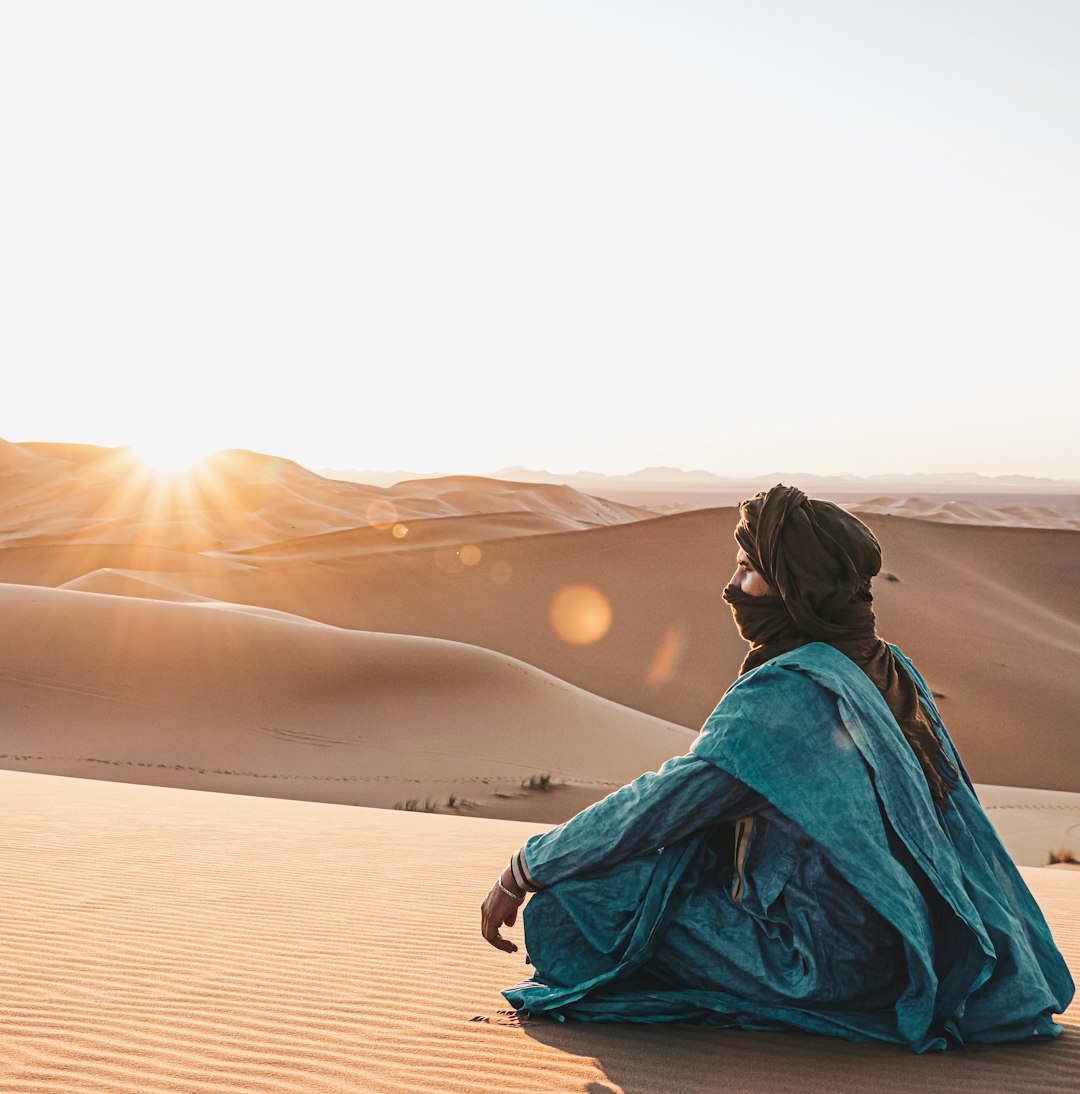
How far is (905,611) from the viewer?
31.3 meters

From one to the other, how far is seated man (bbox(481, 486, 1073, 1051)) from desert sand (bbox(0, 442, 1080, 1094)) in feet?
0.48

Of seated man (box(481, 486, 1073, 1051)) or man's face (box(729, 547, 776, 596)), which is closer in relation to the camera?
seated man (box(481, 486, 1073, 1051))

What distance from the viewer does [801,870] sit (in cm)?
309

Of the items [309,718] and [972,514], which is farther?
[972,514]

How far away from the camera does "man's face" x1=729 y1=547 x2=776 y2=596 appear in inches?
133

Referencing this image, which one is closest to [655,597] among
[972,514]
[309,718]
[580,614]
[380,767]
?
[580,614]

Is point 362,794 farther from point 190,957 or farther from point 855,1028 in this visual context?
point 855,1028

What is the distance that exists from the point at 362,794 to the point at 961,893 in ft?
40.6

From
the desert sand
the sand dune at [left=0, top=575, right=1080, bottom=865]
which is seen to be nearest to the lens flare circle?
the desert sand

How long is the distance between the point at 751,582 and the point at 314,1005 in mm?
1998

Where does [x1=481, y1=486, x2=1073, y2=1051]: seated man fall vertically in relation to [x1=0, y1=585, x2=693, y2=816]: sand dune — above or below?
above

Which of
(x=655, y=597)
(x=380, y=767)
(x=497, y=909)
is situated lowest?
(x=380, y=767)

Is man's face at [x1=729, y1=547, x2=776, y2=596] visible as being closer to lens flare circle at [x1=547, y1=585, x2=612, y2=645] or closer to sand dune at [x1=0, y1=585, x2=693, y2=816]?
sand dune at [x1=0, y1=585, x2=693, y2=816]

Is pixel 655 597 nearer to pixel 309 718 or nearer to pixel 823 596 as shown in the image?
pixel 309 718
